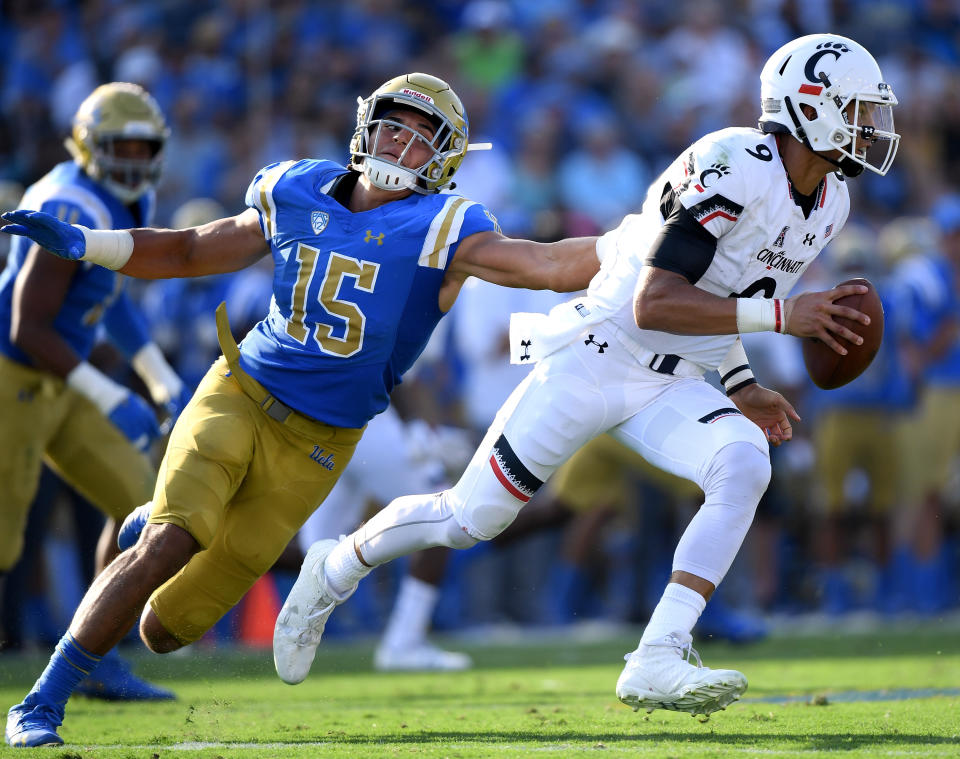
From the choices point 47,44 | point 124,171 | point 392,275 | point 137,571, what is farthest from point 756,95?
point 137,571

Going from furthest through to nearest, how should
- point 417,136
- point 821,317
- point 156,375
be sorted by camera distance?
1. point 156,375
2. point 417,136
3. point 821,317

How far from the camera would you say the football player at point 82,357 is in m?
5.47

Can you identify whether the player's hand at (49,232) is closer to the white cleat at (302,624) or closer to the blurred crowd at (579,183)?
the white cleat at (302,624)

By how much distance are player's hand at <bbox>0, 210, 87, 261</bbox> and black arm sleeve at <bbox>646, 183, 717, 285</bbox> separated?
1.74m

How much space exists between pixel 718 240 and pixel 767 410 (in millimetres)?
647

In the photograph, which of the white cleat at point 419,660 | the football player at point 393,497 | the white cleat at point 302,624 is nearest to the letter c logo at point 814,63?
the white cleat at point 302,624

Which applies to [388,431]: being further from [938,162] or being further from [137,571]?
[938,162]

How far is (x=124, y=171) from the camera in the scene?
18.9 feet

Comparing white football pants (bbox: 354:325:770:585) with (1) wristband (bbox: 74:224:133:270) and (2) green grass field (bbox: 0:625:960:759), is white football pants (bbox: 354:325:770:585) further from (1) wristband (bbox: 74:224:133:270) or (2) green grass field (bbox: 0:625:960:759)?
(1) wristband (bbox: 74:224:133:270)

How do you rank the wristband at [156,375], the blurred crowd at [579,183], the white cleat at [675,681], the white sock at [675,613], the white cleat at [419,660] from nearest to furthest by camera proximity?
1. the white cleat at [675,681]
2. the white sock at [675,613]
3. the wristband at [156,375]
4. the white cleat at [419,660]
5. the blurred crowd at [579,183]

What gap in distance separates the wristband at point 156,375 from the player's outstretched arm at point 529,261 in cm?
195

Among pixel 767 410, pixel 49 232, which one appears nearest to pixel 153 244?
pixel 49 232

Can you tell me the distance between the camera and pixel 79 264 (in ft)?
18.1

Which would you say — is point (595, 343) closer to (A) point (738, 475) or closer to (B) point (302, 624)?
(A) point (738, 475)
